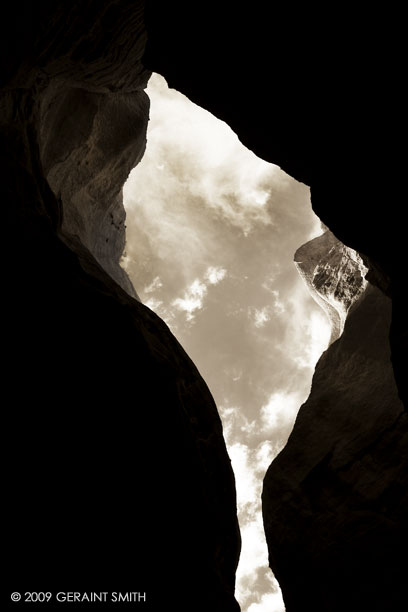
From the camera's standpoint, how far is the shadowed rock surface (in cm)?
645

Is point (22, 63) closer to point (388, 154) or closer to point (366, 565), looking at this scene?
point (388, 154)

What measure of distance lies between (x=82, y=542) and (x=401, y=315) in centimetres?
733

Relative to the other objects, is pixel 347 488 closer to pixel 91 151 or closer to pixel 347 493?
pixel 347 493

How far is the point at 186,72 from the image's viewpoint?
809 centimetres

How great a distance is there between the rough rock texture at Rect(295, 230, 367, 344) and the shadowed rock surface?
7.05 m

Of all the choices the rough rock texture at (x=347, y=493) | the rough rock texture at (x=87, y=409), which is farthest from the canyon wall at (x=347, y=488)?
the rough rock texture at (x=87, y=409)

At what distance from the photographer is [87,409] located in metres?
7.84

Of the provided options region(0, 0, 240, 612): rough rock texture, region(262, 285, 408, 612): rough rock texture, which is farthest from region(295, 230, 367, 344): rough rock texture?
region(0, 0, 240, 612): rough rock texture

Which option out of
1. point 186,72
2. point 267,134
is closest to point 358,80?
point 267,134

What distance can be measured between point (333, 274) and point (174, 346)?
11725 millimetres

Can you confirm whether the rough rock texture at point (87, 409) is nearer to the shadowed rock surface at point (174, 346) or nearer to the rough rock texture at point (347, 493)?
the shadowed rock surface at point (174, 346)

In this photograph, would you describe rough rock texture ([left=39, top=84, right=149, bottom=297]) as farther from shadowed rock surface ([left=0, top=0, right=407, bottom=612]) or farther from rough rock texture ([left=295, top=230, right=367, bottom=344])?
rough rock texture ([left=295, top=230, right=367, bottom=344])

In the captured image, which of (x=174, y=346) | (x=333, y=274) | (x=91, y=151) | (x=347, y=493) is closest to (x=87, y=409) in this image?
(x=174, y=346)

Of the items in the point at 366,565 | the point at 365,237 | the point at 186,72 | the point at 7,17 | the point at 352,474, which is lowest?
the point at 366,565
